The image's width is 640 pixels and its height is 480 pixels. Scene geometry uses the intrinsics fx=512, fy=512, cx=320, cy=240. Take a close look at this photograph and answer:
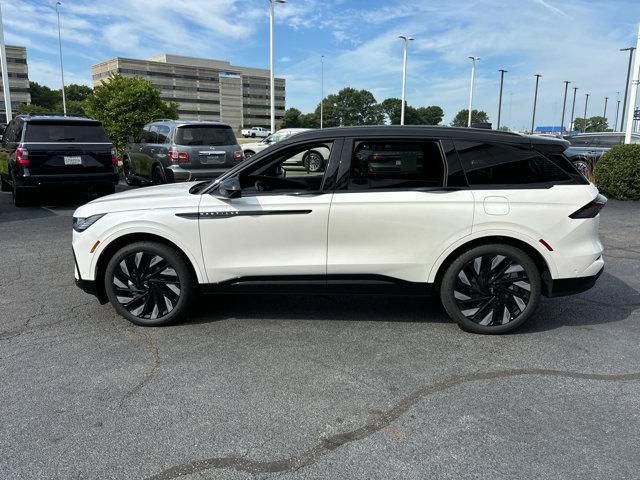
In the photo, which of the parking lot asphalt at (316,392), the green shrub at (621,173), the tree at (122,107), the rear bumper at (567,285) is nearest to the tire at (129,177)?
the tree at (122,107)

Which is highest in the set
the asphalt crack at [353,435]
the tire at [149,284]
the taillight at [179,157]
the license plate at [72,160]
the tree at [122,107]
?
the tree at [122,107]

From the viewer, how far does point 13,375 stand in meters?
3.56

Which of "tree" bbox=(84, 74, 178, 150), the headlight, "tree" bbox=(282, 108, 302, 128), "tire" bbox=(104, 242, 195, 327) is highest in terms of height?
"tree" bbox=(282, 108, 302, 128)

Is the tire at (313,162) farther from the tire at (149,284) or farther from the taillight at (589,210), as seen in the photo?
the taillight at (589,210)

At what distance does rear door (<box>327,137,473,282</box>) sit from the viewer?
415 cm

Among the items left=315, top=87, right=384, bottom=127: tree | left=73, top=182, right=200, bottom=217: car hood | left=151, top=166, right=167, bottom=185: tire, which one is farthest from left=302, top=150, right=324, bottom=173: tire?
left=315, top=87, right=384, bottom=127: tree

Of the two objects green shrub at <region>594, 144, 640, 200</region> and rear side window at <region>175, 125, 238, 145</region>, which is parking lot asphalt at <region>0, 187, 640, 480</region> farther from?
green shrub at <region>594, 144, 640, 200</region>

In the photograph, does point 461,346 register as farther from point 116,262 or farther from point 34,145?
point 34,145

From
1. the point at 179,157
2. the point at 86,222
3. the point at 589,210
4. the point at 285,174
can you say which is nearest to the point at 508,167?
the point at 589,210

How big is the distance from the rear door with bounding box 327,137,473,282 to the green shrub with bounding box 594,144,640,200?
10.6 metres

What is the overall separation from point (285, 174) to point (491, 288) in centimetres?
199

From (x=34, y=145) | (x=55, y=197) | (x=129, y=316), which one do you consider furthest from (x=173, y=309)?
(x=55, y=197)

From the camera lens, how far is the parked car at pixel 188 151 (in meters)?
11.5

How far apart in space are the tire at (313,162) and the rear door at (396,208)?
216mm
